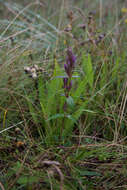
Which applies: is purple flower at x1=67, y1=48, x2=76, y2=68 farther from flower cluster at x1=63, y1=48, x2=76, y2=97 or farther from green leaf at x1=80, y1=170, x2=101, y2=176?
green leaf at x1=80, y1=170, x2=101, y2=176

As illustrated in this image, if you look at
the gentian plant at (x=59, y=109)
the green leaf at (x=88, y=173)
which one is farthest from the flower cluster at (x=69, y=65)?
the green leaf at (x=88, y=173)

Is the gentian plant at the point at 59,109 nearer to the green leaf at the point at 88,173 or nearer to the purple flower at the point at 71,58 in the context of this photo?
the purple flower at the point at 71,58

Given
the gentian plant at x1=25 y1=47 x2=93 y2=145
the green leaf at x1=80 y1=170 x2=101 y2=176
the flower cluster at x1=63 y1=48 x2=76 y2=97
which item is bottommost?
the green leaf at x1=80 y1=170 x2=101 y2=176

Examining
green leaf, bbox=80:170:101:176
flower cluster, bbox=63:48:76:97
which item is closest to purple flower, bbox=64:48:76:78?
flower cluster, bbox=63:48:76:97

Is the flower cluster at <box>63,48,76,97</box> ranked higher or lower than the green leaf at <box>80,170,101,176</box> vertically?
higher

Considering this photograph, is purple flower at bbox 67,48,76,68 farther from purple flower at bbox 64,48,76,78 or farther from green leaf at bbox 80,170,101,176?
green leaf at bbox 80,170,101,176

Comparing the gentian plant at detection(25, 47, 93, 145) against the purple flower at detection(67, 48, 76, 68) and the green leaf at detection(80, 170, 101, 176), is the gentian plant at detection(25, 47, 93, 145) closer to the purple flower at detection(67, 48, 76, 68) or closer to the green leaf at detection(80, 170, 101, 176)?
the purple flower at detection(67, 48, 76, 68)

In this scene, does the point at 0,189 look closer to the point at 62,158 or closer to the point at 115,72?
the point at 62,158

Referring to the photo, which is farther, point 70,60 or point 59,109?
point 59,109

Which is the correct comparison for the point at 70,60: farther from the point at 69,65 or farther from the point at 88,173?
the point at 88,173

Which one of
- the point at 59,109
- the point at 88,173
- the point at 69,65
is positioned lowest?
the point at 88,173

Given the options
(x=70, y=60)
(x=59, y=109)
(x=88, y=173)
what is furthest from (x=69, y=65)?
(x=88, y=173)

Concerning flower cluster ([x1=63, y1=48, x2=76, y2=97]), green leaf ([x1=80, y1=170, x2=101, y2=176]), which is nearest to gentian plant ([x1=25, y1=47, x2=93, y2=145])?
flower cluster ([x1=63, y1=48, x2=76, y2=97])

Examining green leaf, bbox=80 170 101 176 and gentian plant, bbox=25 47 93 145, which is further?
gentian plant, bbox=25 47 93 145
